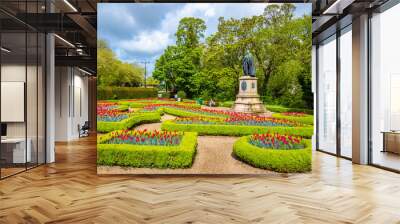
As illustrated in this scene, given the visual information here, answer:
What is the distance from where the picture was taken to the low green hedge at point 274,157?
640 centimetres

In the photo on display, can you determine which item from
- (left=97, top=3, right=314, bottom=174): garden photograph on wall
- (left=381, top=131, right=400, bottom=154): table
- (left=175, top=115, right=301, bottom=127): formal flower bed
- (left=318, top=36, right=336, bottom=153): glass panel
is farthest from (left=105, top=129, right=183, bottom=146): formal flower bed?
(left=318, top=36, right=336, bottom=153): glass panel

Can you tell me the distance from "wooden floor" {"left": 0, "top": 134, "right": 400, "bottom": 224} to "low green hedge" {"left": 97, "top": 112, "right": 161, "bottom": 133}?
848 millimetres

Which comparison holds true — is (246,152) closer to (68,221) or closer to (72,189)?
(72,189)

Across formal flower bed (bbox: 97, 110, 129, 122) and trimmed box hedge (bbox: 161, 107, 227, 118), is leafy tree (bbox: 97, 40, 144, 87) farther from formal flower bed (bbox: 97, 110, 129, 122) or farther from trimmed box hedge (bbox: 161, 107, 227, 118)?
trimmed box hedge (bbox: 161, 107, 227, 118)

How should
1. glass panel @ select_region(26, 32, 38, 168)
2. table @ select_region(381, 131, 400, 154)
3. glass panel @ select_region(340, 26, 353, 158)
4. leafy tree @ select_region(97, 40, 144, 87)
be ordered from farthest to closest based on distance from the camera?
glass panel @ select_region(340, 26, 353, 158), glass panel @ select_region(26, 32, 38, 168), table @ select_region(381, 131, 400, 154), leafy tree @ select_region(97, 40, 144, 87)

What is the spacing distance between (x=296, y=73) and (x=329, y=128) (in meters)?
3.73

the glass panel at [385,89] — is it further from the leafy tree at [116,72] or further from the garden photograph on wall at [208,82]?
the leafy tree at [116,72]

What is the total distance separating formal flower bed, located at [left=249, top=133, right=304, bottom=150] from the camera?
6.62m

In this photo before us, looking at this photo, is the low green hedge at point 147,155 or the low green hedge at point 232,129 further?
Answer: the low green hedge at point 232,129

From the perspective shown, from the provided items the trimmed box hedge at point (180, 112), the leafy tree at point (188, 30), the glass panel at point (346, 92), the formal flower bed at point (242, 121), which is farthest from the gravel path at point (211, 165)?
the glass panel at point (346, 92)

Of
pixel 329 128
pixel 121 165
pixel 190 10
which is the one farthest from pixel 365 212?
pixel 329 128

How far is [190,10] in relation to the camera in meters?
6.73

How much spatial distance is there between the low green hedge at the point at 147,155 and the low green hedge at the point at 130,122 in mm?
295

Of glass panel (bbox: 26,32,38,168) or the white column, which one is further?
the white column
